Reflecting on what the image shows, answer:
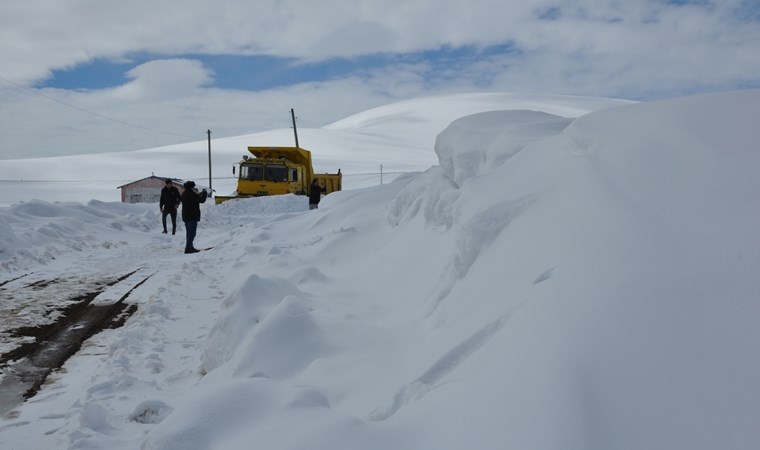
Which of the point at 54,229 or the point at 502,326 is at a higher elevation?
the point at 502,326

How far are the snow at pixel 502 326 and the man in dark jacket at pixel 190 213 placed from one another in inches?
170

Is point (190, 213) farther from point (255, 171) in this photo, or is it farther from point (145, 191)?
point (145, 191)

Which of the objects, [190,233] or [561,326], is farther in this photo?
[190,233]

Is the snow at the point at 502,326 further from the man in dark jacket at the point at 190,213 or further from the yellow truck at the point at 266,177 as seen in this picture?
the yellow truck at the point at 266,177

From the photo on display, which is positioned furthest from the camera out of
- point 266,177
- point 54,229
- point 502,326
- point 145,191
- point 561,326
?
point 145,191

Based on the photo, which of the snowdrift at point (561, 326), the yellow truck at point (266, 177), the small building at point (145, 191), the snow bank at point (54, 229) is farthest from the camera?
the small building at point (145, 191)

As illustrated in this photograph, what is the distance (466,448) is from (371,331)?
8.07 feet

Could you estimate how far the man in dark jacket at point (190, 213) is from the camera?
39.7ft

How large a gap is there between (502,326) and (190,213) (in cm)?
1042

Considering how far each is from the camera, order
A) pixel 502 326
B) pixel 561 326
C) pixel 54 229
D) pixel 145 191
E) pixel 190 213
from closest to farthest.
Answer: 1. pixel 561 326
2. pixel 502 326
3. pixel 190 213
4. pixel 54 229
5. pixel 145 191

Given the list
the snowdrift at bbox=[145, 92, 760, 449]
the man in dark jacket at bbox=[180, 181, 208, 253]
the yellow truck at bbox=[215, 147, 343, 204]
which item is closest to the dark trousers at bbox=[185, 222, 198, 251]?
the man in dark jacket at bbox=[180, 181, 208, 253]

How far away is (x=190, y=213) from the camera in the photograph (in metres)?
12.4

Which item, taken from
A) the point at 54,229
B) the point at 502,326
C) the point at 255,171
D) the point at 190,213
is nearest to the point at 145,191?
the point at 255,171

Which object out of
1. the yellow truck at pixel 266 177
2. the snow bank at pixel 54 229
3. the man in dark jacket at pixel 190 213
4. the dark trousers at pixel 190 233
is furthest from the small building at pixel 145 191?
the dark trousers at pixel 190 233
